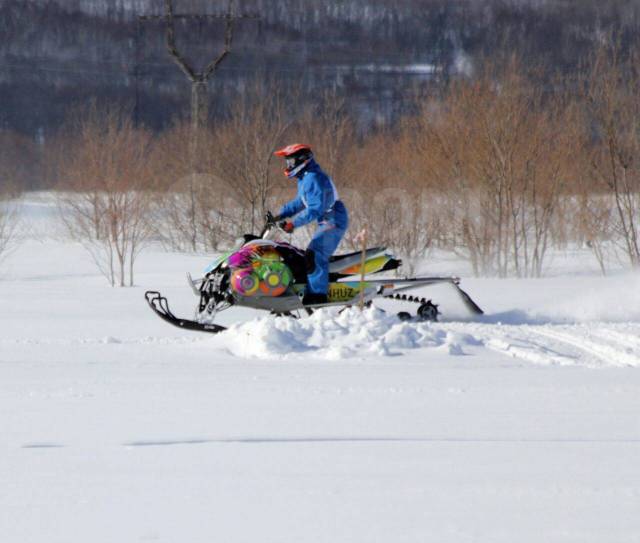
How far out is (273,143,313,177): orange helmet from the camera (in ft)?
33.0

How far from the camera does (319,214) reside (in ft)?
33.1

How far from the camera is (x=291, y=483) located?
16.1 feet

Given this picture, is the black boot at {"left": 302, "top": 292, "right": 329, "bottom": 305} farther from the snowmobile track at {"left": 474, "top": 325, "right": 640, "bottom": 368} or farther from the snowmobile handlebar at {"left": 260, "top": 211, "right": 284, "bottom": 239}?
the snowmobile track at {"left": 474, "top": 325, "right": 640, "bottom": 368}

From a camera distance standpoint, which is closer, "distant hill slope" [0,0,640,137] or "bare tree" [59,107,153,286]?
"bare tree" [59,107,153,286]

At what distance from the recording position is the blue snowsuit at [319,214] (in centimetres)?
1008

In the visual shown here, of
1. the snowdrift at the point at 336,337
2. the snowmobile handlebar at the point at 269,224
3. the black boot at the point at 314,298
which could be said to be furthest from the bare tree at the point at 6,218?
the snowdrift at the point at 336,337

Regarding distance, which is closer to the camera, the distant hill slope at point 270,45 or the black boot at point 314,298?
the black boot at point 314,298

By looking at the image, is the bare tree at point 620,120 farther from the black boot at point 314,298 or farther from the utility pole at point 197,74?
the black boot at point 314,298

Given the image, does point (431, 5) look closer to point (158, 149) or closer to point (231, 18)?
point (158, 149)

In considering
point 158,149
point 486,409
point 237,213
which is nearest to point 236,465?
point 486,409

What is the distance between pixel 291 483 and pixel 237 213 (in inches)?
796

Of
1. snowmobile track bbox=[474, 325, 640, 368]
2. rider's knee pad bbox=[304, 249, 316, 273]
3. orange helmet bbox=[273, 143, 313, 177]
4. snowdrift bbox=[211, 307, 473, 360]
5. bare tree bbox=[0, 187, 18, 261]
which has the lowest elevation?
bare tree bbox=[0, 187, 18, 261]

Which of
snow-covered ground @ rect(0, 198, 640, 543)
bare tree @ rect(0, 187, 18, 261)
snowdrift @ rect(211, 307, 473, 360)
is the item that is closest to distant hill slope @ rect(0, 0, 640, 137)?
bare tree @ rect(0, 187, 18, 261)

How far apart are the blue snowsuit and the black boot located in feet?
0.13
